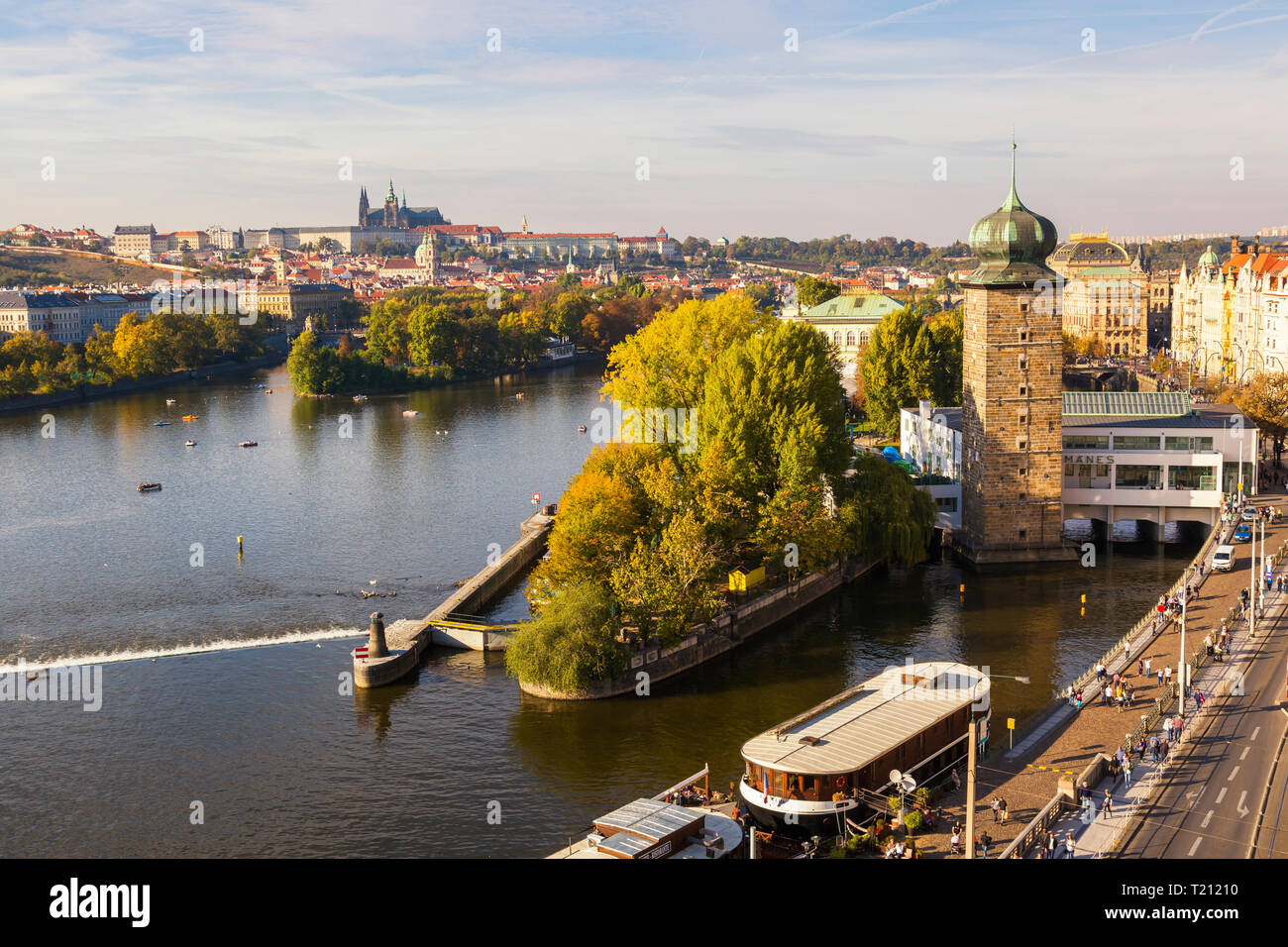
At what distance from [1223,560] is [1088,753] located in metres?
15.2

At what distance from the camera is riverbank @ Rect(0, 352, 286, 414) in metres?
86.5

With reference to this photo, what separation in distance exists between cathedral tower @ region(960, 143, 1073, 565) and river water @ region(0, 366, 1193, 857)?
1.52 m

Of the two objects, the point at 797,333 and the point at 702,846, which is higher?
the point at 797,333

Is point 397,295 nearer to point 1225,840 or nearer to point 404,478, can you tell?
point 404,478

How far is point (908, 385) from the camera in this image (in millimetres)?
63312

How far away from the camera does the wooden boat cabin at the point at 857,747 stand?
69.6ft

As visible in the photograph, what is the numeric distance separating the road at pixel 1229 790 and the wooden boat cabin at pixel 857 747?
3.98 metres

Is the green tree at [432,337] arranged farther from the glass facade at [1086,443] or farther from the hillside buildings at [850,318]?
the glass facade at [1086,443]

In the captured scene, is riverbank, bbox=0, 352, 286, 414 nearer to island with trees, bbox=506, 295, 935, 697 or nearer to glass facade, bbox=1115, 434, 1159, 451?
island with trees, bbox=506, 295, 935, 697

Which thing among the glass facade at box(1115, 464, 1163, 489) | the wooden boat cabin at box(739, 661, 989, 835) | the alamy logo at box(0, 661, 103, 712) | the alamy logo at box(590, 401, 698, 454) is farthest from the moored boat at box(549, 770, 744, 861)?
the glass facade at box(1115, 464, 1163, 489)

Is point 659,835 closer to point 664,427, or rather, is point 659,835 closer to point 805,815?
point 805,815

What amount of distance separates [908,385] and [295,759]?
43746 millimetres
